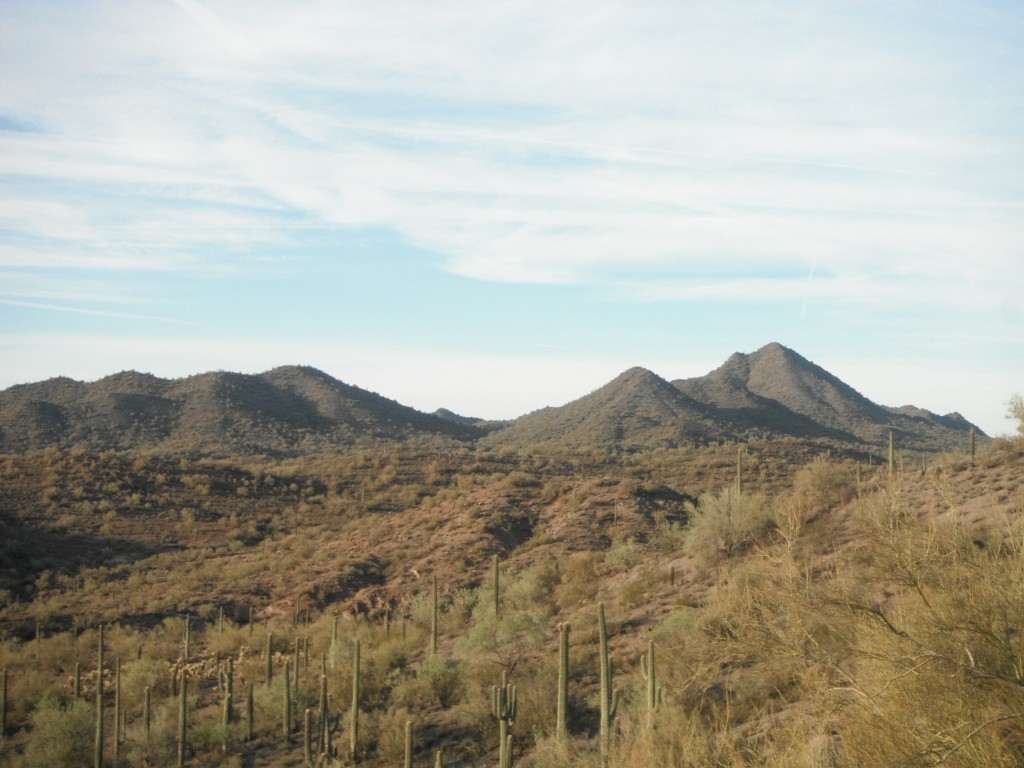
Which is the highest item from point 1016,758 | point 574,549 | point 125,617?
point 1016,758

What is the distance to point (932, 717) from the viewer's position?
5.97 m

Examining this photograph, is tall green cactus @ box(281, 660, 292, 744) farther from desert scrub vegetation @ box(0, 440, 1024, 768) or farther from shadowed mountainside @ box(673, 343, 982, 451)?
shadowed mountainside @ box(673, 343, 982, 451)

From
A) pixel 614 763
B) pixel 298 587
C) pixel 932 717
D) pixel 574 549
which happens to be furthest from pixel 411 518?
pixel 932 717

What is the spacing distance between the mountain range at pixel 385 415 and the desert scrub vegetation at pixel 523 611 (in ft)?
68.9

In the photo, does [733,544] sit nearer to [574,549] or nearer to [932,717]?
[574,549]

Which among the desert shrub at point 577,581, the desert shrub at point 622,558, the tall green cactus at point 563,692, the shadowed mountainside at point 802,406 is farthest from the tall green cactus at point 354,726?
the shadowed mountainside at point 802,406

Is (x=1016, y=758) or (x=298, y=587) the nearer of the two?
(x=1016, y=758)

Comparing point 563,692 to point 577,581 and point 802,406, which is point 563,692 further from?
point 802,406

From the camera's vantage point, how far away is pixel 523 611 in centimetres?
2148

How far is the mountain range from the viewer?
236ft

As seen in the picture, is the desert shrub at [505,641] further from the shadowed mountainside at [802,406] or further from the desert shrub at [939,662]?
the shadowed mountainside at [802,406]

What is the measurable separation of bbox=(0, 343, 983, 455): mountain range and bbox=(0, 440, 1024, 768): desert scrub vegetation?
21.0m

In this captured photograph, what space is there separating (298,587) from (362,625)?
749cm

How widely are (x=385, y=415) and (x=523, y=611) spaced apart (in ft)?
234
